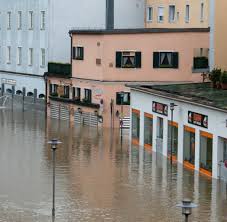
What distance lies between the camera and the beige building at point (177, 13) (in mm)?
65438

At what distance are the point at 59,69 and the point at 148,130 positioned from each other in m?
16.3

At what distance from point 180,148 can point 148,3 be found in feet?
96.7

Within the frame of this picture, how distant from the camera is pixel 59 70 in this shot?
61.8 metres

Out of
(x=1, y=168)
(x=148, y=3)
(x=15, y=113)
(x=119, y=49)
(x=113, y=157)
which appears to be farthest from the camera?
(x=148, y=3)

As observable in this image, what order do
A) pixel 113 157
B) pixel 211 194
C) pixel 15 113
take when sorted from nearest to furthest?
pixel 211 194, pixel 113 157, pixel 15 113

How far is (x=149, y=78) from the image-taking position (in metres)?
55.5

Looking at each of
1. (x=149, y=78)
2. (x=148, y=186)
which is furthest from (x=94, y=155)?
(x=149, y=78)

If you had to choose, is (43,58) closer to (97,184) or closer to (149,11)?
(149,11)

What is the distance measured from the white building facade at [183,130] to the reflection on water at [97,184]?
0.58 meters

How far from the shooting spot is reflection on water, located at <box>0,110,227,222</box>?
3072 centimetres

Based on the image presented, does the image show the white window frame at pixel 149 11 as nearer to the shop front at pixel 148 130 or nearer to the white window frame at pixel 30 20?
the white window frame at pixel 30 20

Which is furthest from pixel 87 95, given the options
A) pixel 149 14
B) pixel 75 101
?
pixel 149 14

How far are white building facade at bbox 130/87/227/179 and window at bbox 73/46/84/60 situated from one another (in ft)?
31.5

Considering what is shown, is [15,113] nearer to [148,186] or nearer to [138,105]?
[138,105]
